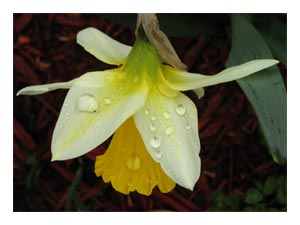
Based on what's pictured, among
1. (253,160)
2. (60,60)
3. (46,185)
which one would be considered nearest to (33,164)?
(46,185)

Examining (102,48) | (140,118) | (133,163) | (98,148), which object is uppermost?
(102,48)

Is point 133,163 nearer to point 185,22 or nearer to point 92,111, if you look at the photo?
point 92,111

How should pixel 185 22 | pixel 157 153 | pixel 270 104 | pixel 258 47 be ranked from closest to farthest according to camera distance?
pixel 157 153 → pixel 270 104 → pixel 258 47 → pixel 185 22

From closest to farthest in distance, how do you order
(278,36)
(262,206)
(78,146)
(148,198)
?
(78,146), (278,36), (262,206), (148,198)

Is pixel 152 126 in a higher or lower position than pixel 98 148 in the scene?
higher

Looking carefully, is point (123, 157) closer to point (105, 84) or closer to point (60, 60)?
point (105, 84)

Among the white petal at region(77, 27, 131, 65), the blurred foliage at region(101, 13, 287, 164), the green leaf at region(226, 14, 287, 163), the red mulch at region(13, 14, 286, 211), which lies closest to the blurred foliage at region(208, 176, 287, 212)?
the red mulch at region(13, 14, 286, 211)

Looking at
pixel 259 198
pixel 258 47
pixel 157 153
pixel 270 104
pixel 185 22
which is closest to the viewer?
pixel 157 153

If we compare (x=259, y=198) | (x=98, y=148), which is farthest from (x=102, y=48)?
(x=259, y=198)
